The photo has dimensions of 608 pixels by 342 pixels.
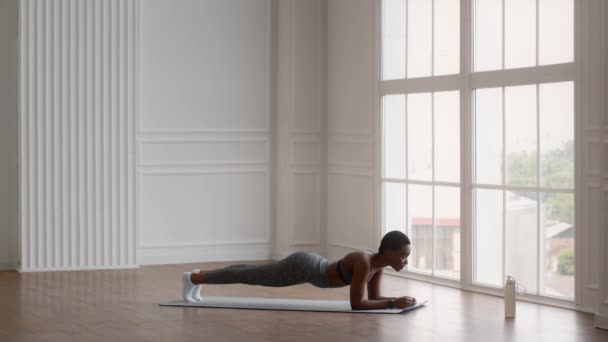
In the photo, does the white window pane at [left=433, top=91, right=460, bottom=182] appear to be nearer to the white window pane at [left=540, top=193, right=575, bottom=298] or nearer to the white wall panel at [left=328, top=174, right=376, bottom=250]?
the white wall panel at [left=328, top=174, right=376, bottom=250]

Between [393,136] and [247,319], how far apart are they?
2642 millimetres

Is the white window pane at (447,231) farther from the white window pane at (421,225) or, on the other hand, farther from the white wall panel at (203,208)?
the white wall panel at (203,208)

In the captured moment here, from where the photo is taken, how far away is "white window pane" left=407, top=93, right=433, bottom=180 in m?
7.46

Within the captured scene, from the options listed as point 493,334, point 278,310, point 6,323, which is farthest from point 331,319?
point 6,323

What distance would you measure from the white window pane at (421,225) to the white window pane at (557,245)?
1.23 m

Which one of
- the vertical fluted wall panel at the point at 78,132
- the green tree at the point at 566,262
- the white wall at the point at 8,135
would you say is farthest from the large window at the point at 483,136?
the white wall at the point at 8,135

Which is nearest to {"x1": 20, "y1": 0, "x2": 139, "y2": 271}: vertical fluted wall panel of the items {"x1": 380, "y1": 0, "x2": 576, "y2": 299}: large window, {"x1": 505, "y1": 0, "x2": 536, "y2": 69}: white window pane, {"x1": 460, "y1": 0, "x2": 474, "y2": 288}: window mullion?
{"x1": 380, "y1": 0, "x2": 576, "y2": 299}: large window

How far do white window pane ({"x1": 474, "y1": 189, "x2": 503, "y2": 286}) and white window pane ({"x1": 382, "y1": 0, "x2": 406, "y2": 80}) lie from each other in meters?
1.42

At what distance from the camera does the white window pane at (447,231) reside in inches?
283

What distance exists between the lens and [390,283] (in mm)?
7379

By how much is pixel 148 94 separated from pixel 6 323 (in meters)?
3.17

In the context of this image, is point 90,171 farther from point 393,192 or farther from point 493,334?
point 493,334

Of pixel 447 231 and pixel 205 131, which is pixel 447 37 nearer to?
pixel 447 231

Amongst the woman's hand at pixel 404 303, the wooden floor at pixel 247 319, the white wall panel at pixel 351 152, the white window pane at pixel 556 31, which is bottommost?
the wooden floor at pixel 247 319
